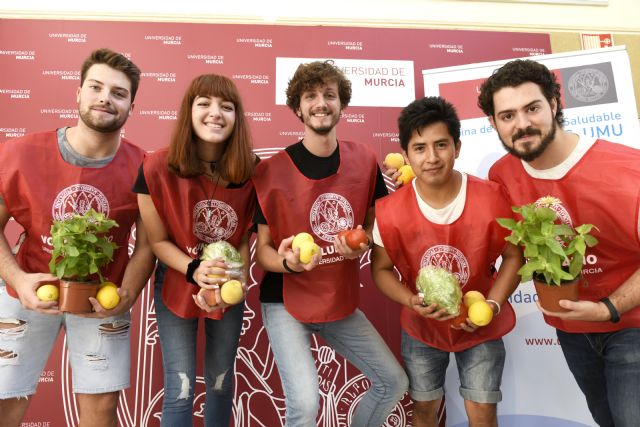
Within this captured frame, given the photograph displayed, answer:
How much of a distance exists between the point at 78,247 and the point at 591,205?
243 centimetres

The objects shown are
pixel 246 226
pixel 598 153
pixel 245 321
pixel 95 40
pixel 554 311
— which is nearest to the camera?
pixel 554 311

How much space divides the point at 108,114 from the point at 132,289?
39.0 inches

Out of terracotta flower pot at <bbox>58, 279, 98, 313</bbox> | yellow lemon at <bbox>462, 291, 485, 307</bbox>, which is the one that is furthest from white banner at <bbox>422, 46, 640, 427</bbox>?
terracotta flower pot at <bbox>58, 279, 98, 313</bbox>

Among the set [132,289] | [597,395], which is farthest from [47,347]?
[597,395]

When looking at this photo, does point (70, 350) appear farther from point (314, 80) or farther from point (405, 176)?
point (405, 176)

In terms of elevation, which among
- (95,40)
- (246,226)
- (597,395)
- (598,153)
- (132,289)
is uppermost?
(95,40)

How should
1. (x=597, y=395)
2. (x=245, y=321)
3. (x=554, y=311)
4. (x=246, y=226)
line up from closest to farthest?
(x=554, y=311), (x=597, y=395), (x=246, y=226), (x=245, y=321)

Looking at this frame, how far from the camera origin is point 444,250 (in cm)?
216

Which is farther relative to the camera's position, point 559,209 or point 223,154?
point 223,154

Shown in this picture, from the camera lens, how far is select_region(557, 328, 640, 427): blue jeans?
1.96 m

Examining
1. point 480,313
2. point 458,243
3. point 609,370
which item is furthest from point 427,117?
point 609,370

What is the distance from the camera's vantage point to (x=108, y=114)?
232cm

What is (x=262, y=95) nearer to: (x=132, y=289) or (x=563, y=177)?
(x=132, y=289)

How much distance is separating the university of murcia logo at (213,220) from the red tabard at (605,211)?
5.49 ft
